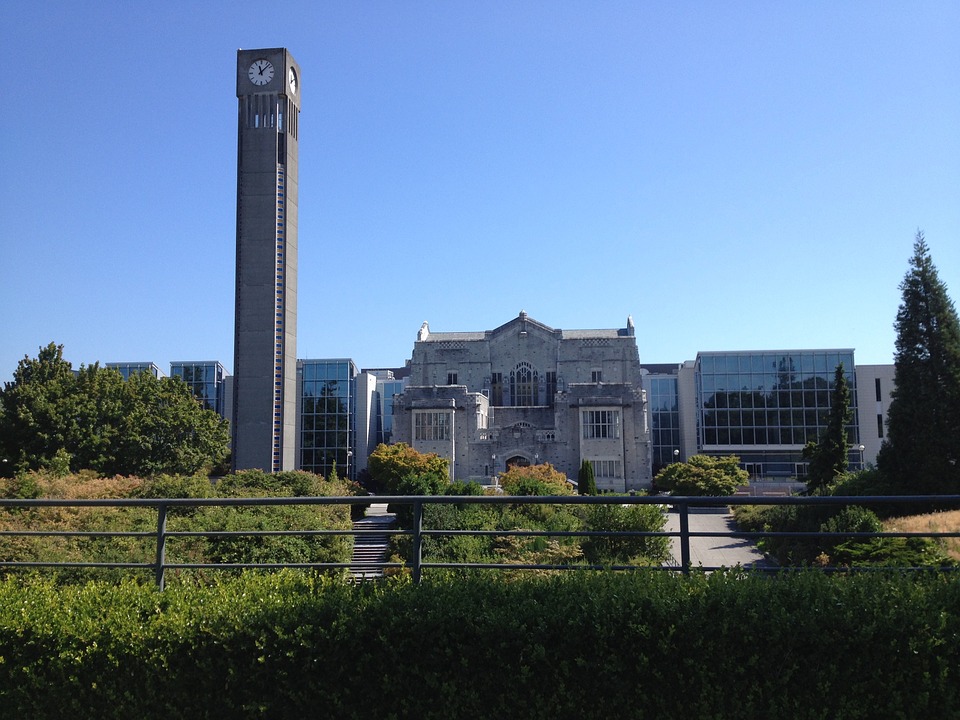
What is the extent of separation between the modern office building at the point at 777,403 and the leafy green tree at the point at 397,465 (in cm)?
2354

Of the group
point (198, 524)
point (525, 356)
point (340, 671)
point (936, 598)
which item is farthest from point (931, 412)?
point (525, 356)

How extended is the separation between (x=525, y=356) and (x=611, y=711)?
5993 cm

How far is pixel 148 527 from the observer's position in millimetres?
15562

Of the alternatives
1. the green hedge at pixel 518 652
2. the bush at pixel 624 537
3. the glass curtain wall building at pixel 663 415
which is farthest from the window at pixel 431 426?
the green hedge at pixel 518 652

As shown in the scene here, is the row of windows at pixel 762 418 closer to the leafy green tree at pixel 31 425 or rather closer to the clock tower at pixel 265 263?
the clock tower at pixel 265 263

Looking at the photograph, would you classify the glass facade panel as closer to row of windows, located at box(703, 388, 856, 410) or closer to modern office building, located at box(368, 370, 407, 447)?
row of windows, located at box(703, 388, 856, 410)

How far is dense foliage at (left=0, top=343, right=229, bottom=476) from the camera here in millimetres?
34969

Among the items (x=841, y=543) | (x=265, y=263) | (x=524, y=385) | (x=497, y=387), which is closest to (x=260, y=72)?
(x=265, y=263)

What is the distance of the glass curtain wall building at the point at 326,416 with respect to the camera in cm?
6378

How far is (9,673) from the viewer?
4590 millimetres

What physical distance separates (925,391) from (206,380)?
57549 millimetres

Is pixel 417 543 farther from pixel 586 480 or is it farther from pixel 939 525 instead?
pixel 586 480

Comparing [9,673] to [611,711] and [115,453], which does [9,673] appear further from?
[115,453]

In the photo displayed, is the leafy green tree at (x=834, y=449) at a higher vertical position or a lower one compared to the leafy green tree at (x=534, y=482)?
higher
